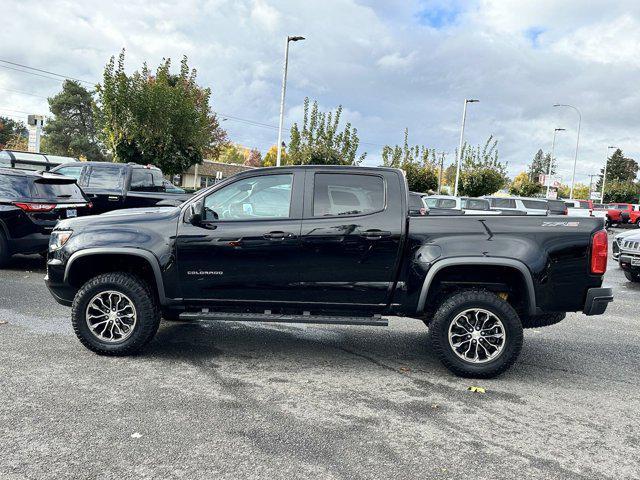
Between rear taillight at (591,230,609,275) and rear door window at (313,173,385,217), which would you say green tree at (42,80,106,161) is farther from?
rear taillight at (591,230,609,275)

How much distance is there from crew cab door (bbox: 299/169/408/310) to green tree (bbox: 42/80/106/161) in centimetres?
7078

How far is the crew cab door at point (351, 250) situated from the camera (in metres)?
5.09

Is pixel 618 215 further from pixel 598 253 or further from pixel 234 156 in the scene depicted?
pixel 234 156

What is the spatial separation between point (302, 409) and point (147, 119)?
23563mm

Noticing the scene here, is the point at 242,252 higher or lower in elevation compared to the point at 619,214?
lower

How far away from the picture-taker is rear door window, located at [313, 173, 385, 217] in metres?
5.22

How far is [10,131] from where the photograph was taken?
8619cm

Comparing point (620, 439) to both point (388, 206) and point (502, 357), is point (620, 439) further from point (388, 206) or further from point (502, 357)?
point (388, 206)

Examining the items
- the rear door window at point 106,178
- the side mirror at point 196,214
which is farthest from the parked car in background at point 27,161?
the side mirror at point 196,214

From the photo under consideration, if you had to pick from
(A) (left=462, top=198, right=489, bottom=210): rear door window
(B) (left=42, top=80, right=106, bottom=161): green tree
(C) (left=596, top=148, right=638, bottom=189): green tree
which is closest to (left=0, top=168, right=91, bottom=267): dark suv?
(A) (left=462, top=198, right=489, bottom=210): rear door window

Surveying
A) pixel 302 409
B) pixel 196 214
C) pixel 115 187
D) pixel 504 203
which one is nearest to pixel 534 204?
pixel 504 203

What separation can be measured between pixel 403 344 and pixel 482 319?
4.38 ft

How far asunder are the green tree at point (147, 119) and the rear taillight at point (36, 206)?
→ 16263 mm

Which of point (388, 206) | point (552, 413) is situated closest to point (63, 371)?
point (388, 206)
